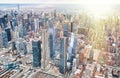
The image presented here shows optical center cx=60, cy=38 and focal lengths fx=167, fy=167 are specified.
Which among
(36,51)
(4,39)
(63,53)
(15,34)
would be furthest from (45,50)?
(4,39)

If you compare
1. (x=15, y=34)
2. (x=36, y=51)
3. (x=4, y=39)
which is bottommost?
(x=36, y=51)

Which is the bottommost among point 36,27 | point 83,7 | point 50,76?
point 50,76

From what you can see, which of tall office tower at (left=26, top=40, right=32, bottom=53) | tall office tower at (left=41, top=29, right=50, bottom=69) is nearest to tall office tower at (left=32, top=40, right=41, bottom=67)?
tall office tower at (left=41, top=29, right=50, bottom=69)

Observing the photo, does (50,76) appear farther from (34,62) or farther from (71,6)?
(71,6)

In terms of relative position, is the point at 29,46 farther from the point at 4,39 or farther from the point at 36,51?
the point at 4,39

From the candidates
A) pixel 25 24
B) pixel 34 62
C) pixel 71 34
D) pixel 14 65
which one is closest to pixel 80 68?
pixel 71 34

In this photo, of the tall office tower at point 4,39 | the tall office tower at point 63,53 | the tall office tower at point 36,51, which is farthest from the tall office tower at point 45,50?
the tall office tower at point 4,39

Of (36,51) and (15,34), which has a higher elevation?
(15,34)

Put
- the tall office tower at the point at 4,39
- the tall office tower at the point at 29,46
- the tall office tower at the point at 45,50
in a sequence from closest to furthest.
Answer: the tall office tower at the point at 45,50 < the tall office tower at the point at 29,46 < the tall office tower at the point at 4,39

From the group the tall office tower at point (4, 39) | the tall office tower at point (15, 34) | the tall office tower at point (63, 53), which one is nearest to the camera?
the tall office tower at point (63, 53)

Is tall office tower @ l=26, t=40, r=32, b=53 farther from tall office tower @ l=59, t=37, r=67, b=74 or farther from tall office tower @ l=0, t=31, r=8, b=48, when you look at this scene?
tall office tower @ l=59, t=37, r=67, b=74

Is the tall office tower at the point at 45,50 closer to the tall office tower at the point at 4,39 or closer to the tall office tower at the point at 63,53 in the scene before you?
the tall office tower at the point at 63,53
